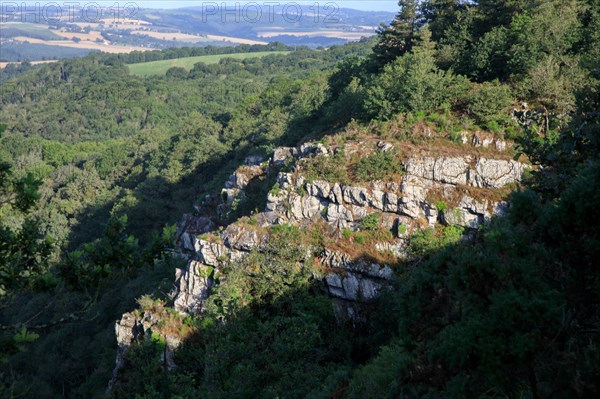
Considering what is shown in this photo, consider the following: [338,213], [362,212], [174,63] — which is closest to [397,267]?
[362,212]

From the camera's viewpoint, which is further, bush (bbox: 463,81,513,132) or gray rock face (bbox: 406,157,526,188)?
bush (bbox: 463,81,513,132)

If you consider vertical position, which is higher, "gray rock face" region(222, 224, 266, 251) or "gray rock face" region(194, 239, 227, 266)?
"gray rock face" region(222, 224, 266, 251)

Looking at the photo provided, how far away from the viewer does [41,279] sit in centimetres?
937

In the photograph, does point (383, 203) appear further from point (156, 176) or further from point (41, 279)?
point (156, 176)

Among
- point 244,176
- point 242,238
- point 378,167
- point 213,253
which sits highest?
point 378,167

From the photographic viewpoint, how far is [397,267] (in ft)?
66.7

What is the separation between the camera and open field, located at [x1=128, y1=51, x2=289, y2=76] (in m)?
158

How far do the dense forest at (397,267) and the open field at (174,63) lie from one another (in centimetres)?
10386

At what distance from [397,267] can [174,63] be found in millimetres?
158116

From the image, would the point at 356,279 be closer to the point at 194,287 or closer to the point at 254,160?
the point at 194,287

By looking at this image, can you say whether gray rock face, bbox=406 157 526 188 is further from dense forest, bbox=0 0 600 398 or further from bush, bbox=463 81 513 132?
bush, bbox=463 81 513 132

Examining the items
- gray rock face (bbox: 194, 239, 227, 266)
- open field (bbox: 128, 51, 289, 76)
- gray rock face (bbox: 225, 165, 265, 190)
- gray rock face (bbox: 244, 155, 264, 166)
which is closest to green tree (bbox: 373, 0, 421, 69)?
gray rock face (bbox: 244, 155, 264, 166)

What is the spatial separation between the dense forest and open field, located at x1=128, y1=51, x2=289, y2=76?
341ft

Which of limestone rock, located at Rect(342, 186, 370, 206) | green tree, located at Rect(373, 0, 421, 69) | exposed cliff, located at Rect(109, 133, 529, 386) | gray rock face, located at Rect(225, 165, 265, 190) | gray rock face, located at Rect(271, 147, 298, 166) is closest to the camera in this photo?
exposed cliff, located at Rect(109, 133, 529, 386)
